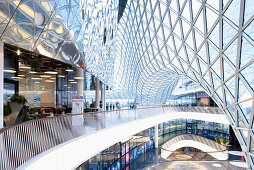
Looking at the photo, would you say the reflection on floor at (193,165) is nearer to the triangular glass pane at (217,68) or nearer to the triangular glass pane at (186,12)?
the triangular glass pane at (217,68)

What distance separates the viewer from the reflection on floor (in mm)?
26938

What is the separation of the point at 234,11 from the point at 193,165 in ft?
75.1

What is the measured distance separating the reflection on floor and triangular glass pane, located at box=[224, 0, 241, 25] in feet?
69.4

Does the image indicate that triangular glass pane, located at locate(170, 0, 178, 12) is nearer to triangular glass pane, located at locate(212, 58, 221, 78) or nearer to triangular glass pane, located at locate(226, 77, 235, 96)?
triangular glass pane, located at locate(212, 58, 221, 78)

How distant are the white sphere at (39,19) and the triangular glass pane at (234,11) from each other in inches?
486

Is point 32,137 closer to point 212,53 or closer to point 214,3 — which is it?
Answer: point 214,3

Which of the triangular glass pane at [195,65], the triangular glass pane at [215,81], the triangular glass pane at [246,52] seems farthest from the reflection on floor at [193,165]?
the triangular glass pane at [246,52]

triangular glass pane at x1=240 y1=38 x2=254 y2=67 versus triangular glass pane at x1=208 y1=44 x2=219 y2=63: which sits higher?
triangular glass pane at x1=208 y1=44 x2=219 y2=63

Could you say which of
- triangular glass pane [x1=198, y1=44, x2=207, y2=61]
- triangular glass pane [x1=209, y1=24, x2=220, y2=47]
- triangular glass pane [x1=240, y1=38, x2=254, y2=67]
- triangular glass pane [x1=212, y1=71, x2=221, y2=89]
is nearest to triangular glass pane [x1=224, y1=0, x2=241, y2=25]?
triangular glass pane [x1=240, y1=38, x2=254, y2=67]

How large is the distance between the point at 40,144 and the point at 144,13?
26188mm

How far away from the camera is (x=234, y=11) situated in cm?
1342

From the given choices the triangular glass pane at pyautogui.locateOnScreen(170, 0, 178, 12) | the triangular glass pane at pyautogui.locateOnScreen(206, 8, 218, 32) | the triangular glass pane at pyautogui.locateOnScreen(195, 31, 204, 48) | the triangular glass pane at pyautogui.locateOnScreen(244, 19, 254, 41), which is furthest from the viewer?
the triangular glass pane at pyautogui.locateOnScreen(170, 0, 178, 12)

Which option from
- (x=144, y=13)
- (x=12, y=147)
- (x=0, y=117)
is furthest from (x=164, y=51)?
(x=12, y=147)

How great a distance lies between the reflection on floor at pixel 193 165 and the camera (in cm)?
2694
